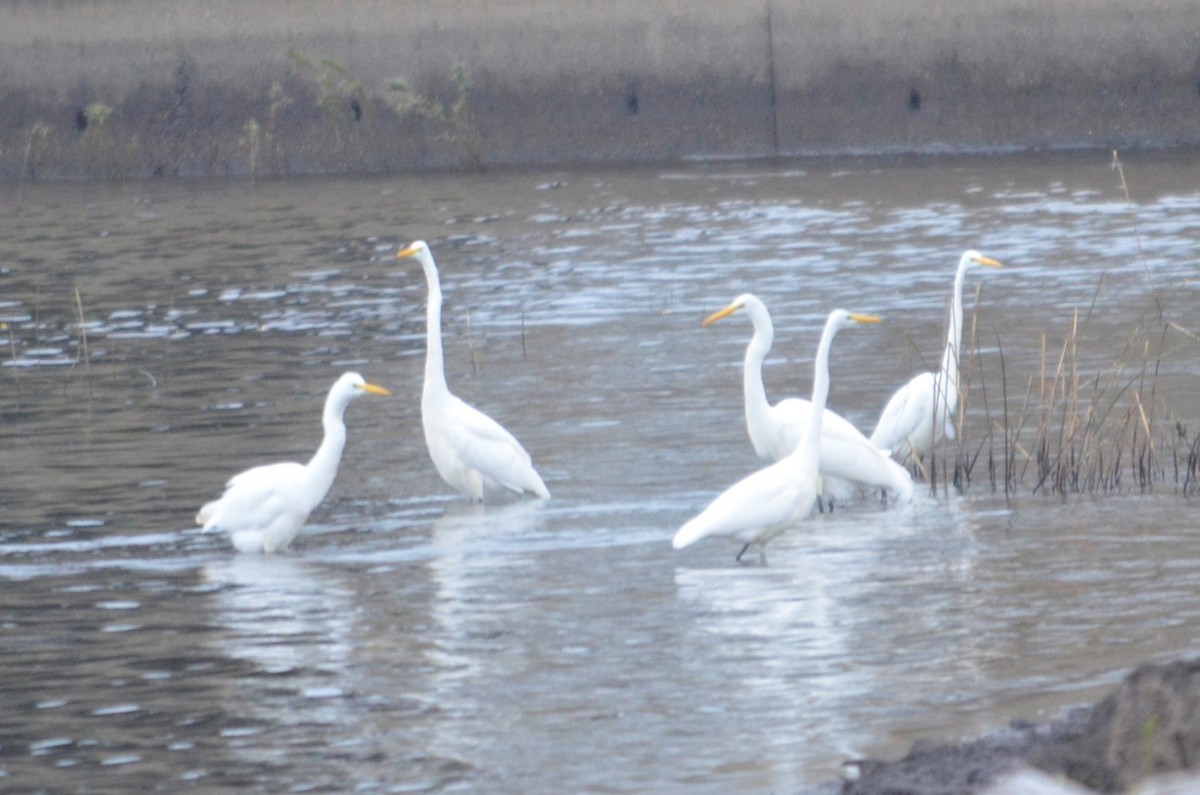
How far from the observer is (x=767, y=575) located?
7820mm

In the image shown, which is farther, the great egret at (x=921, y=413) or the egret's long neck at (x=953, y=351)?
the great egret at (x=921, y=413)

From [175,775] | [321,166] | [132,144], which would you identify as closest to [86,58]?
[132,144]

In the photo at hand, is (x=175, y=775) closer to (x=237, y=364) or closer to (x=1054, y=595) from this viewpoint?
(x=1054, y=595)

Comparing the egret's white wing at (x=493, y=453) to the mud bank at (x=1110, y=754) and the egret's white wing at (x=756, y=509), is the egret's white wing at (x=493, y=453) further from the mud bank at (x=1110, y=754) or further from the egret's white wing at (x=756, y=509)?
the mud bank at (x=1110, y=754)

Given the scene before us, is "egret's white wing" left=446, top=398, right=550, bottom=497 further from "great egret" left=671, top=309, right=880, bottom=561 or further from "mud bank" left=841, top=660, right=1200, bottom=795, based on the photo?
"mud bank" left=841, top=660, right=1200, bottom=795

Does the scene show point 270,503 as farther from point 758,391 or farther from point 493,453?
point 758,391

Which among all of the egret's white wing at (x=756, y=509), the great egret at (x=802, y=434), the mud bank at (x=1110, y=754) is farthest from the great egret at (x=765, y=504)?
the mud bank at (x=1110, y=754)

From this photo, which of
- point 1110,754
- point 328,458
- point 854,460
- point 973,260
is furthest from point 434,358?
point 1110,754

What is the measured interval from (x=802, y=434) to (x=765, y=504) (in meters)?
0.95

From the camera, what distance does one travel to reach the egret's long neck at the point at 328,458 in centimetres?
853

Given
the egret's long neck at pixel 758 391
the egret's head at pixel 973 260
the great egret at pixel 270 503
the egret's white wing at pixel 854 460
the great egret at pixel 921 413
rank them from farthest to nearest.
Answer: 1. the egret's head at pixel 973 260
2. the great egret at pixel 921 413
3. the egret's long neck at pixel 758 391
4. the egret's white wing at pixel 854 460
5. the great egret at pixel 270 503

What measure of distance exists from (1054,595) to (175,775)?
332 centimetres

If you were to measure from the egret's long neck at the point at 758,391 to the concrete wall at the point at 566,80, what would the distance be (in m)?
15.2

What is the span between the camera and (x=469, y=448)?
9477 mm
